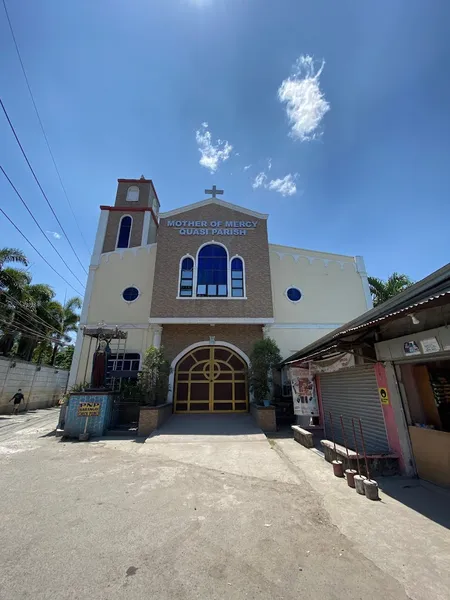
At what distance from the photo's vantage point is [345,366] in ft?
23.4

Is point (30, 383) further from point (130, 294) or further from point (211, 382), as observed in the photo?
point (211, 382)

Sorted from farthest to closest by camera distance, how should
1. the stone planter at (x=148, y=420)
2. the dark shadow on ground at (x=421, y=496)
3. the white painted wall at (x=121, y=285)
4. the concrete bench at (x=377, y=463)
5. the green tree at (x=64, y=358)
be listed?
the green tree at (x=64, y=358), the white painted wall at (x=121, y=285), the stone planter at (x=148, y=420), the concrete bench at (x=377, y=463), the dark shadow on ground at (x=421, y=496)

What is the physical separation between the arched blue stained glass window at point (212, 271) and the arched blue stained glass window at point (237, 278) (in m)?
0.39

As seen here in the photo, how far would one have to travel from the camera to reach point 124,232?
1753cm

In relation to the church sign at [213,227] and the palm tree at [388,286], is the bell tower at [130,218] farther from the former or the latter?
the palm tree at [388,286]

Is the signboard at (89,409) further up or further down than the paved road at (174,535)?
further up

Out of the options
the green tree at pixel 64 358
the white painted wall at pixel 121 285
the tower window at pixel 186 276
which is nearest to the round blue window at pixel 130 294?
the white painted wall at pixel 121 285

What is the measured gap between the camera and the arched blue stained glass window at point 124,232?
56.3ft

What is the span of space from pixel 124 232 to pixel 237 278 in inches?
344

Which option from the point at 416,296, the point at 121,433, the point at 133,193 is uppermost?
the point at 133,193

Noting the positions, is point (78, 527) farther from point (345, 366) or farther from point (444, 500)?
point (345, 366)

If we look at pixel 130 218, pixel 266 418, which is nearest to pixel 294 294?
pixel 266 418

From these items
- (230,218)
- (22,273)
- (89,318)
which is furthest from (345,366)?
(22,273)

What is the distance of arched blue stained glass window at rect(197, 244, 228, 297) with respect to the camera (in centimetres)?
1409
